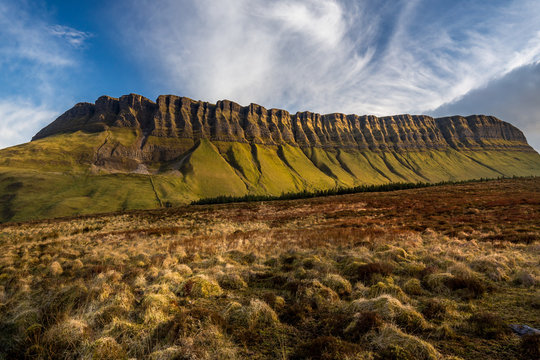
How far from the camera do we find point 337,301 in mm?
6395

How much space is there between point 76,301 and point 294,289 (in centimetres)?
670

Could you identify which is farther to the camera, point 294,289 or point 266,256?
point 266,256

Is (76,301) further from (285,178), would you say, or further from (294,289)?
(285,178)

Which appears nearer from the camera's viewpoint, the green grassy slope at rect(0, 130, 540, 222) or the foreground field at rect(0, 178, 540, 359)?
the foreground field at rect(0, 178, 540, 359)

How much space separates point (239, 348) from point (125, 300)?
3.95 m

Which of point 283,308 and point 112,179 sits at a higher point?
point 112,179

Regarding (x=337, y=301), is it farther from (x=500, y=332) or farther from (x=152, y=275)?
(x=152, y=275)

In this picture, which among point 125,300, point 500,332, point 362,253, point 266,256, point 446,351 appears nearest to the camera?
point 446,351

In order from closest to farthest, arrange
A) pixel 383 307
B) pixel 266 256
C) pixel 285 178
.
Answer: pixel 383 307 < pixel 266 256 < pixel 285 178

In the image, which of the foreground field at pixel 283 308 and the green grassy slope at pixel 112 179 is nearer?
the foreground field at pixel 283 308

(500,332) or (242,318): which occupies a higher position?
(500,332)

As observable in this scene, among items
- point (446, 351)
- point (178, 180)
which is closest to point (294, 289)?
point (446, 351)

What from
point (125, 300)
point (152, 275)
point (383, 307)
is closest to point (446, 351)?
point (383, 307)

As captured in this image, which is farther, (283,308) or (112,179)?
(112,179)
